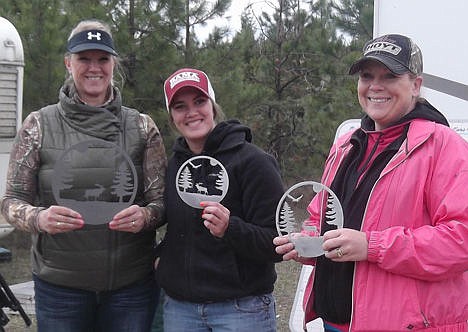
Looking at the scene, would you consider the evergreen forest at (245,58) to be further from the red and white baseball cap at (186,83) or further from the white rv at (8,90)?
the red and white baseball cap at (186,83)

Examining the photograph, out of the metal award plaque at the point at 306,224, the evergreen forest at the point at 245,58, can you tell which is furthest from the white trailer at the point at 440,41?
the evergreen forest at the point at 245,58

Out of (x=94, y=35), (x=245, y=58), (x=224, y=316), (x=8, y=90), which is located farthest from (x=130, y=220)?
(x=245, y=58)

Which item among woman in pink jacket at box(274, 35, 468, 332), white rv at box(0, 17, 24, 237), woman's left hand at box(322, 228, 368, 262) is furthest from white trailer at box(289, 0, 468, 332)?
white rv at box(0, 17, 24, 237)

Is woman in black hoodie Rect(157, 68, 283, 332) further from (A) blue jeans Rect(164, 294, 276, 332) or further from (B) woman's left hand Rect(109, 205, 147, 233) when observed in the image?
(B) woman's left hand Rect(109, 205, 147, 233)

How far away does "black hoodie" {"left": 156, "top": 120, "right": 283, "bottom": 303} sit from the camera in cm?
233

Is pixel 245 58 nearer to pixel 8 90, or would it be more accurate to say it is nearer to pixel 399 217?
pixel 8 90

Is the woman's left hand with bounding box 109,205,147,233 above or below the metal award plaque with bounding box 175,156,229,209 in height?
below

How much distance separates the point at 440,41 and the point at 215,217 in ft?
5.59

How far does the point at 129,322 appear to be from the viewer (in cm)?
254

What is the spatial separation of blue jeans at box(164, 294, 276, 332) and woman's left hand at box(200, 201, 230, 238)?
28 centimetres

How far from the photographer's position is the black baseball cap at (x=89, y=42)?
2.45m

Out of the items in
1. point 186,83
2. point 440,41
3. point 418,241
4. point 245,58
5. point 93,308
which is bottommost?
point 93,308

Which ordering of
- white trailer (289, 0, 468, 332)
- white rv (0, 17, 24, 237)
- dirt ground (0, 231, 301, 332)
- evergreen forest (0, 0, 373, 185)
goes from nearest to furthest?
white trailer (289, 0, 468, 332) → white rv (0, 17, 24, 237) → dirt ground (0, 231, 301, 332) → evergreen forest (0, 0, 373, 185)

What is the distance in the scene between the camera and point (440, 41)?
3268 mm
